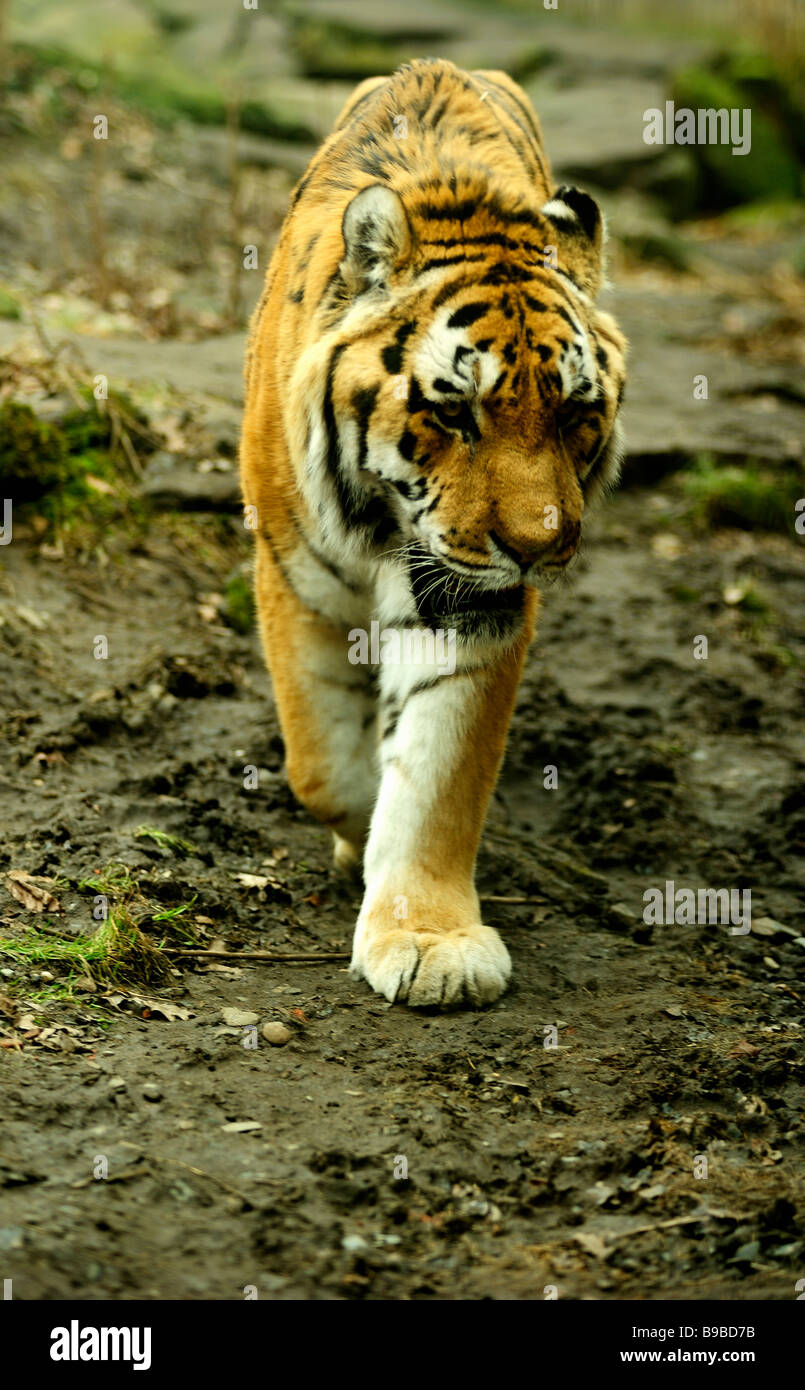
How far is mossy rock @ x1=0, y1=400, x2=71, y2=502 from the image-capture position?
17.5 ft

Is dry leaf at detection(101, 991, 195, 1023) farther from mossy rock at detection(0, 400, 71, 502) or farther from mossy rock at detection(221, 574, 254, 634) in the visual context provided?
mossy rock at detection(0, 400, 71, 502)

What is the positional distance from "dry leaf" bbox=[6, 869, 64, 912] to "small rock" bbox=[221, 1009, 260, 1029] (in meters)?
0.57

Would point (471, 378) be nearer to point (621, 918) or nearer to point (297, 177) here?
point (621, 918)

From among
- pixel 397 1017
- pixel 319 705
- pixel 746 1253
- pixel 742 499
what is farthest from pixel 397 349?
pixel 742 499

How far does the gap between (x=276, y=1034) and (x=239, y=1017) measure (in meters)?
0.11

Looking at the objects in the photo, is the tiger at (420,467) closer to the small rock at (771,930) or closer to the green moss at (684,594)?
the small rock at (771,930)

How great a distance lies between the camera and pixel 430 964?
349 cm

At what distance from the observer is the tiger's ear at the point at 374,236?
326 cm

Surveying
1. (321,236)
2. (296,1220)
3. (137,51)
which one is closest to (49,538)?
(321,236)

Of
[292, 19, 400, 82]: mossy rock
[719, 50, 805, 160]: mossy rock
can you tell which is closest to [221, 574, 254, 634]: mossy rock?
[292, 19, 400, 82]: mossy rock

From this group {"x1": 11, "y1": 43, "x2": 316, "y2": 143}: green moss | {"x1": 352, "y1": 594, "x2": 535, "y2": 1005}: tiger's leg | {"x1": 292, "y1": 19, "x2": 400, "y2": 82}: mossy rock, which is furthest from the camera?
{"x1": 292, "y1": 19, "x2": 400, "y2": 82}: mossy rock

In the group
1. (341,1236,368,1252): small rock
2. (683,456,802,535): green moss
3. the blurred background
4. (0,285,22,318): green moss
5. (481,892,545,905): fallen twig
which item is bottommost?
A: (341,1236,368,1252): small rock

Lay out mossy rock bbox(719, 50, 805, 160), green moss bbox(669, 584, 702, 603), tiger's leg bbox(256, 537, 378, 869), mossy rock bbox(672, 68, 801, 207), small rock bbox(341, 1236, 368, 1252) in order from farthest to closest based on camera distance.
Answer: mossy rock bbox(719, 50, 805, 160)
mossy rock bbox(672, 68, 801, 207)
green moss bbox(669, 584, 702, 603)
tiger's leg bbox(256, 537, 378, 869)
small rock bbox(341, 1236, 368, 1252)
